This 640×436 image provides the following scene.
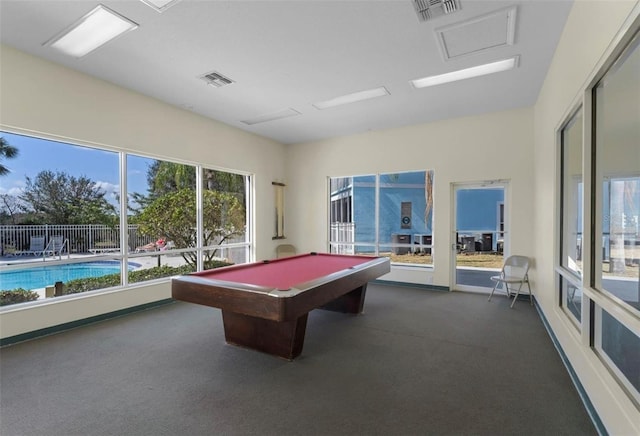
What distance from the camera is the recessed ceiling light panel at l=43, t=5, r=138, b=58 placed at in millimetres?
2777

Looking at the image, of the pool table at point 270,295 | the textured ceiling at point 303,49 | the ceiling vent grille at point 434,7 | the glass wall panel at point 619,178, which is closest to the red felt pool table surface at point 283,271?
the pool table at point 270,295

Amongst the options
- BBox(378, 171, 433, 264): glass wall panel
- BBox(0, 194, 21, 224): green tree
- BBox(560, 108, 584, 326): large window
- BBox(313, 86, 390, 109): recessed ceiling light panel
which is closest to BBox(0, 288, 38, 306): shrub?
BBox(0, 194, 21, 224): green tree

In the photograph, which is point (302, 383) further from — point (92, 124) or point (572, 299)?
point (92, 124)

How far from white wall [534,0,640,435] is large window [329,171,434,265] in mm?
1817

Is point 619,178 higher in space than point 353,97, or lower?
lower

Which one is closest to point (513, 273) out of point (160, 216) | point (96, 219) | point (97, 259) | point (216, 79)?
point (216, 79)

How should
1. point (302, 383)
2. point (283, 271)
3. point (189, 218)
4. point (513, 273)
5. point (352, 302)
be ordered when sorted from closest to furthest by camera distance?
1. point (302, 383)
2. point (283, 271)
3. point (352, 302)
4. point (513, 273)
5. point (189, 218)

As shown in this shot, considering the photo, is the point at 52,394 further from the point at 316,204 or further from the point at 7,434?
the point at 316,204

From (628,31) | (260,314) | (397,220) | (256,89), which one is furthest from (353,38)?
(397,220)

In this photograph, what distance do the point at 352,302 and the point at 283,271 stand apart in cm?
120

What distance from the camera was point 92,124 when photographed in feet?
12.9

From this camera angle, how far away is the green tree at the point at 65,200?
3631 mm

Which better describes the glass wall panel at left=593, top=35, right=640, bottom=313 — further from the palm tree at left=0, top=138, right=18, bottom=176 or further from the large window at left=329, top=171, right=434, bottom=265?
the palm tree at left=0, top=138, right=18, bottom=176

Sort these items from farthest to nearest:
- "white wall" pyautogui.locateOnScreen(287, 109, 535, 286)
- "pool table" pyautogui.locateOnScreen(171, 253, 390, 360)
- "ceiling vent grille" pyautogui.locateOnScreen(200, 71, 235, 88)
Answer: "white wall" pyautogui.locateOnScreen(287, 109, 535, 286)
"ceiling vent grille" pyautogui.locateOnScreen(200, 71, 235, 88)
"pool table" pyautogui.locateOnScreen(171, 253, 390, 360)
